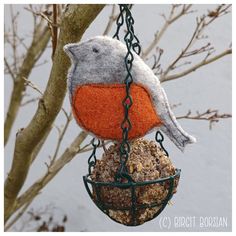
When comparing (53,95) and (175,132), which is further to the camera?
(53,95)

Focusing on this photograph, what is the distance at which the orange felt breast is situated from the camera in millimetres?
856

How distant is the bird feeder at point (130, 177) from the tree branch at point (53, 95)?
0.50ft

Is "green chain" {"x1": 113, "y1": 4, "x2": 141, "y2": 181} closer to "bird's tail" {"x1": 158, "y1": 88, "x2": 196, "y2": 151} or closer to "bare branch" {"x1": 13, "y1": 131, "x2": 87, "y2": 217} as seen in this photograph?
"bird's tail" {"x1": 158, "y1": 88, "x2": 196, "y2": 151}

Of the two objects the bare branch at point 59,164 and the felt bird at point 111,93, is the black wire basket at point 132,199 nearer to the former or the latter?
the felt bird at point 111,93

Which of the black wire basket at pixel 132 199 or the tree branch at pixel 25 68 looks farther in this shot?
the tree branch at pixel 25 68

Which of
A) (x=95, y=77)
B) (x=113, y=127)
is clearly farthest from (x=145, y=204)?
(x=95, y=77)

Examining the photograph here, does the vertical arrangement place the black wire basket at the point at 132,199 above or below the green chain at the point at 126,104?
below

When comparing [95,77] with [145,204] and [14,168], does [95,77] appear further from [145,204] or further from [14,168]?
[14,168]

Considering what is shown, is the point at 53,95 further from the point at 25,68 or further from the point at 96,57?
the point at 25,68

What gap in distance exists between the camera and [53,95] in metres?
1.11

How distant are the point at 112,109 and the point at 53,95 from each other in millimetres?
289

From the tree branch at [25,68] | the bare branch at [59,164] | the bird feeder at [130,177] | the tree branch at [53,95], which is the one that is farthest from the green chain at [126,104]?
the tree branch at [25,68]

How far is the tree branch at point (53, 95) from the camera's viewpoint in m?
0.99

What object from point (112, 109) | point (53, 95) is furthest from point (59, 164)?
point (112, 109)
